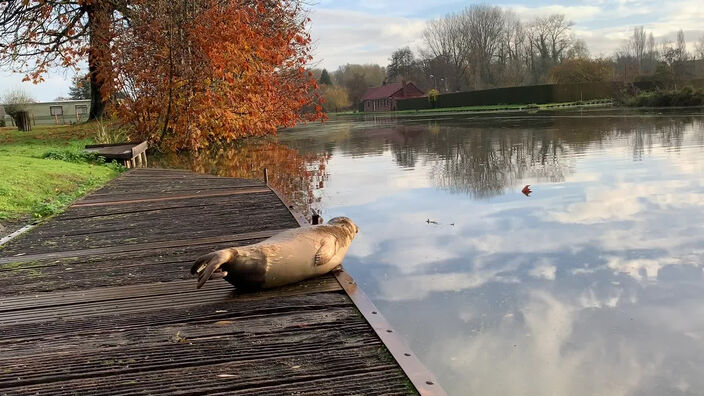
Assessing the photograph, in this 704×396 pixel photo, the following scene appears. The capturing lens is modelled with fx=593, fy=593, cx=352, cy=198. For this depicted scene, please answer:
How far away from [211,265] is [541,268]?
314 cm

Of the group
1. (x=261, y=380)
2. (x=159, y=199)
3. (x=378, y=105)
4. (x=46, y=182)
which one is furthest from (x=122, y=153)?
(x=378, y=105)

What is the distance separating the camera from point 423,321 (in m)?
4.38

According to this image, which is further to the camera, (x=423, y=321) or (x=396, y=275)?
(x=396, y=275)

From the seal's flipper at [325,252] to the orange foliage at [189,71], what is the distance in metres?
13.7

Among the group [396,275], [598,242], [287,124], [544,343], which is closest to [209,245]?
[396,275]

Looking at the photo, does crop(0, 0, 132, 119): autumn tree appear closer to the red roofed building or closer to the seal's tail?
the seal's tail

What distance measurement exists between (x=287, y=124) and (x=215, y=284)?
19963 mm

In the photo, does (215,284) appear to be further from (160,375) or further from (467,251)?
(467,251)

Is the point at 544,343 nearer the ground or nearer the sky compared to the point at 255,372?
nearer the ground

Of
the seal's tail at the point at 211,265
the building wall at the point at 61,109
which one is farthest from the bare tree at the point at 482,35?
the seal's tail at the point at 211,265

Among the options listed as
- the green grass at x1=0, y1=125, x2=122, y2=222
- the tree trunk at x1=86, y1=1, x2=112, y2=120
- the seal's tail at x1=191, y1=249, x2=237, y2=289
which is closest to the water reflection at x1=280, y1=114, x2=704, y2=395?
the seal's tail at x1=191, y1=249, x2=237, y2=289

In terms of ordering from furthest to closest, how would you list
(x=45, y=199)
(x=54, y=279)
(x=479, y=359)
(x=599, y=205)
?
(x=45, y=199) → (x=599, y=205) → (x=54, y=279) → (x=479, y=359)

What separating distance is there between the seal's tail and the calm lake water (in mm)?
1351

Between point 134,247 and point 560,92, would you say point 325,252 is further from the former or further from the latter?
point 560,92
